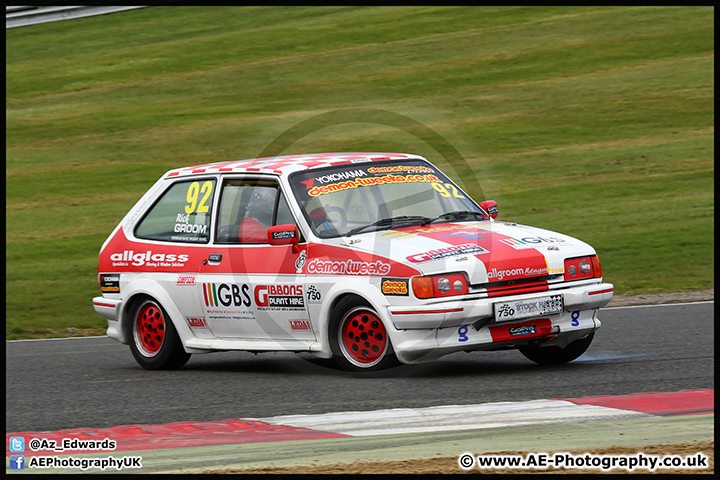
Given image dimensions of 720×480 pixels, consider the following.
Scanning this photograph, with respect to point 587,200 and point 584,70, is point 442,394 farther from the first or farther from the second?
point 584,70

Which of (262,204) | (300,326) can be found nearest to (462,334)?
(300,326)

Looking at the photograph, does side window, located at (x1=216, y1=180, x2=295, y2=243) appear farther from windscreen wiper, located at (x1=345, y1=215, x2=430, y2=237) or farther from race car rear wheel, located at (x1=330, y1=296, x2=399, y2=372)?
race car rear wheel, located at (x1=330, y1=296, x2=399, y2=372)

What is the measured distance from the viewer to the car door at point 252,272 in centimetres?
829

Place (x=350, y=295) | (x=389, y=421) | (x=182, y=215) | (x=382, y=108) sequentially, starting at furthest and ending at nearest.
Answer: (x=382, y=108)
(x=182, y=215)
(x=350, y=295)
(x=389, y=421)

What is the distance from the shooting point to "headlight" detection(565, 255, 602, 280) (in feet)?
26.0

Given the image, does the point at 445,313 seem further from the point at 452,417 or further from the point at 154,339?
the point at 154,339

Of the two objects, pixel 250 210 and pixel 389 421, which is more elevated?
pixel 250 210

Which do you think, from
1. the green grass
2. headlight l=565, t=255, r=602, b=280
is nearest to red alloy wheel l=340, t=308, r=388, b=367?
headlight l=565, t=255, r=602, b=280

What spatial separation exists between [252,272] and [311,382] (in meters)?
1.10

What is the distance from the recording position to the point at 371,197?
862 cm

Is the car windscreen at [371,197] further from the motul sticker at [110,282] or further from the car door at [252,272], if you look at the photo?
the motul sticker at [110,282]

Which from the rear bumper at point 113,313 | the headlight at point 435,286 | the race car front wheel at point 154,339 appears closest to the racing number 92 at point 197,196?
the race car front wheel at point 154,339
